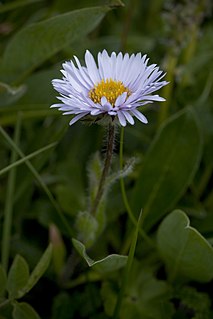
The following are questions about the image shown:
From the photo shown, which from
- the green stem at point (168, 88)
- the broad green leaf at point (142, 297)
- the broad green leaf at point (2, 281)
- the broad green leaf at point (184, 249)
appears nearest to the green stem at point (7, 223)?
the broad green leaf at point (2, 281)

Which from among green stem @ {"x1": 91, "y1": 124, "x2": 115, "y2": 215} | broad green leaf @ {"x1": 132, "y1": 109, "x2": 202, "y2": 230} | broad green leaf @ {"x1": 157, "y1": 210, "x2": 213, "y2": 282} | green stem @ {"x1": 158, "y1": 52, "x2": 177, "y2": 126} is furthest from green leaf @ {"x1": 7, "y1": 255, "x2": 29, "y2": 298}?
green stem @ {"x1": 158, "y1": 52, "x2": 177, "y2": 126}

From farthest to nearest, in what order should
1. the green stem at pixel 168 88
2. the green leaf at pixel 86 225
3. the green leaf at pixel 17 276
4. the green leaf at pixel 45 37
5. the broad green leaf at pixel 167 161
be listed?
the green stem at pixel 168 88 < the broad green leaf at pixel 167 161 < the green leaf at pixel 45 37 < the green leaf at pixel 86 225 < the green leaf at pixel 17 276

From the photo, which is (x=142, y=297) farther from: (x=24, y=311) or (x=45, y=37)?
(x=45, y=37)

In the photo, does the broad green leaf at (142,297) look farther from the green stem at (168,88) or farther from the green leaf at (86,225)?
the green stem at (168,88)

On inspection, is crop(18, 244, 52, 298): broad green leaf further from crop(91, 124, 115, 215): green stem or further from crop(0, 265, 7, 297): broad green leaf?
crop(91, 124, 115, 215): green stem

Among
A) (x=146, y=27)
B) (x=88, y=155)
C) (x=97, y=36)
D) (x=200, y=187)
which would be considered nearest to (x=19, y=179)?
(x=88, y=155)
